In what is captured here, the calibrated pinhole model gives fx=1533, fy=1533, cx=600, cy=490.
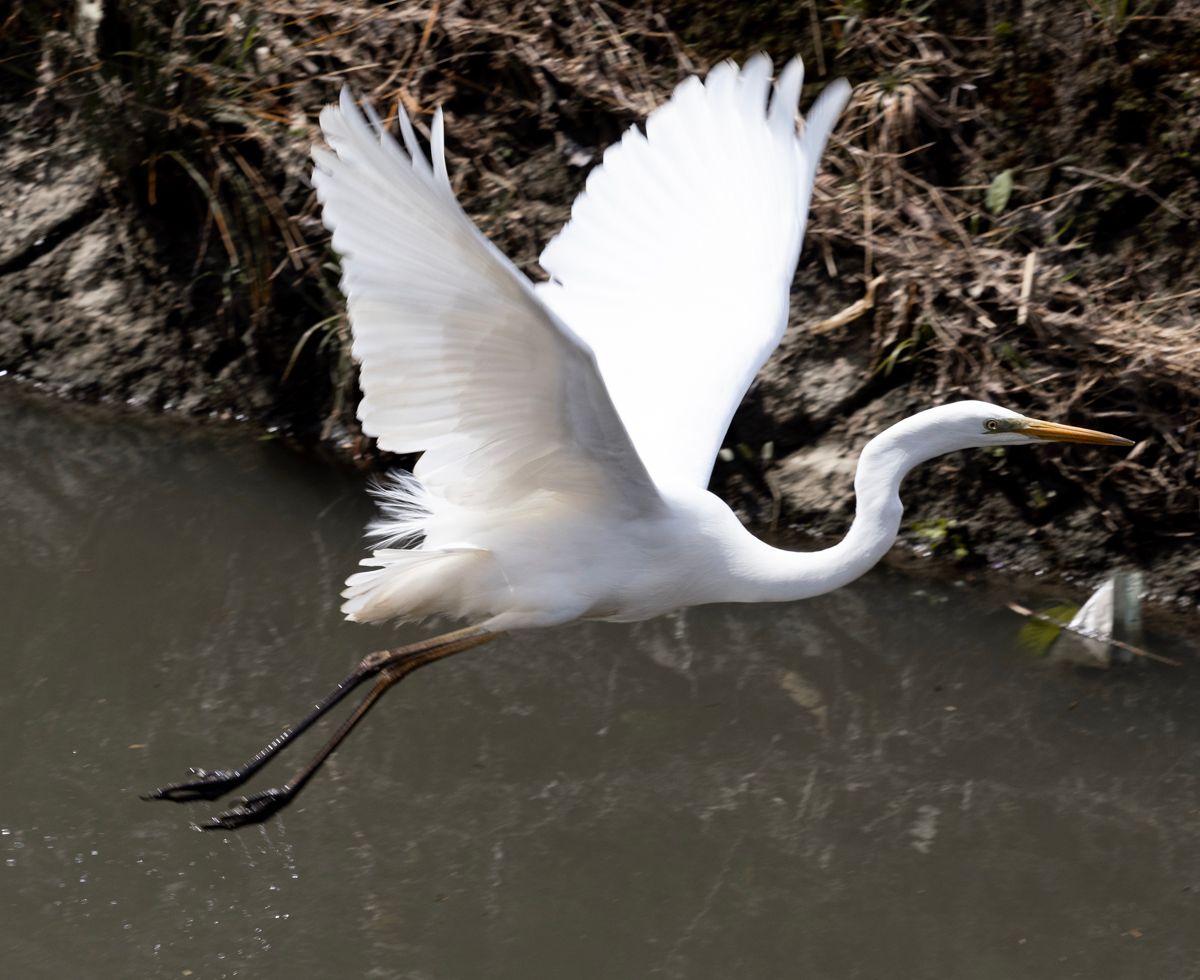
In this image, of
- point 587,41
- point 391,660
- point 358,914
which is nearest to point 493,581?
point 391,660

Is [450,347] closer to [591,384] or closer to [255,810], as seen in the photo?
[591,384]

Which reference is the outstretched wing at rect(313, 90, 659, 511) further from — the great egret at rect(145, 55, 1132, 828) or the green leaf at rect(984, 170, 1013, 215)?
the green leaf at rect(984, 170, 1013, 215)

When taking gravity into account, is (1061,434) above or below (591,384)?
below

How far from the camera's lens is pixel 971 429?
3150 millimetres

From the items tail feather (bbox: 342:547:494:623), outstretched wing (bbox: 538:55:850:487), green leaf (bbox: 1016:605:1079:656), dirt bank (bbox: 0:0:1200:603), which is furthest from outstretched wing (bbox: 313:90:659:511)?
dirt bank (bbox: 0:0:1200:603)

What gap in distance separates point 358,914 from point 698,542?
40.6 inches

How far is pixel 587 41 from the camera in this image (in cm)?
531

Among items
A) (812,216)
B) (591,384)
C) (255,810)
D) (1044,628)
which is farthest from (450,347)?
(812,216)

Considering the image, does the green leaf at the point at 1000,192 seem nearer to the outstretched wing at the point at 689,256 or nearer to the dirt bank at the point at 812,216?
the dirt bank at the point at 812,216

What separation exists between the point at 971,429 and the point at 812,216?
80.7 inches

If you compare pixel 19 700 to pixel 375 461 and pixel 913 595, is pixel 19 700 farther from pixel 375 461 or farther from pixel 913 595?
pixel 913 595

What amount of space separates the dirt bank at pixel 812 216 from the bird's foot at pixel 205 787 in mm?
2021

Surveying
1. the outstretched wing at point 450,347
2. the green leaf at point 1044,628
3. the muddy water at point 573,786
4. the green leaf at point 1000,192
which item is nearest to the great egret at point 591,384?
the outstretched wing at point 450,347

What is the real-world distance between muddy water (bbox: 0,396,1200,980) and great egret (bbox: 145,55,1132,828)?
27 cm
